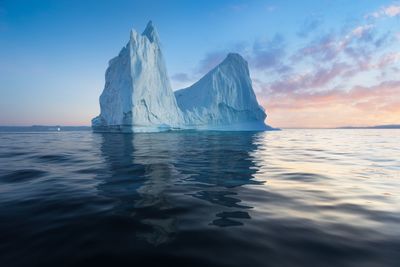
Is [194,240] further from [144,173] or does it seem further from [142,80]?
[142,80]

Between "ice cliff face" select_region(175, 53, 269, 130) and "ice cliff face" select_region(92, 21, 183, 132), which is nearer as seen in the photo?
"ice cliff face" select_region(92, 21, 183, 132)

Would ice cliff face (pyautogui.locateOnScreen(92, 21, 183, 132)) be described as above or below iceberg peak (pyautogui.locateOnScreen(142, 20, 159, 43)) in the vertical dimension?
below

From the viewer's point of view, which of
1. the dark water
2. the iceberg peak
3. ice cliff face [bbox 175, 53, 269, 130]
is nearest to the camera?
the dark water

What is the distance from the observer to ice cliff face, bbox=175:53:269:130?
46.7 m

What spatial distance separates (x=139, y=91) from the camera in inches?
1420

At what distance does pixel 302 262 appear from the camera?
2.20 metres

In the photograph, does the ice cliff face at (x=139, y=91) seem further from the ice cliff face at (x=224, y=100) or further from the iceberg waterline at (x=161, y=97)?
the ice cliff face at (x=224, y=100)

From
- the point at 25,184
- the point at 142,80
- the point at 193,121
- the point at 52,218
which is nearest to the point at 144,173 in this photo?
the point at 25,184

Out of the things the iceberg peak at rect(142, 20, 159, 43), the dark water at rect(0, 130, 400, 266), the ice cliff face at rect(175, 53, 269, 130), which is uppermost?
the iceberg peak at rect(142, 20, 159, 43)

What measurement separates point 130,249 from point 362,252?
8.15 ft

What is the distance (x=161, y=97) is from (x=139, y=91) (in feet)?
16.2

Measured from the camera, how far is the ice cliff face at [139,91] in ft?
118

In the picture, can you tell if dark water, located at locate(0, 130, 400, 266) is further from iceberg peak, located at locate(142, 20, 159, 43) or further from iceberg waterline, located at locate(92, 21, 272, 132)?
iceberg peak, located at locate(142, 20, 159, 43)

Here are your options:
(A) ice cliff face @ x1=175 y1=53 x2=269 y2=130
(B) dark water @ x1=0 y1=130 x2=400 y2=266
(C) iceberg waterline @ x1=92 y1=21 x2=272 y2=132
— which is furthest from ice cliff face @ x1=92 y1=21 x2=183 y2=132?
(B) dark water @ x1=0 y1=130 x2=400 y2=266
